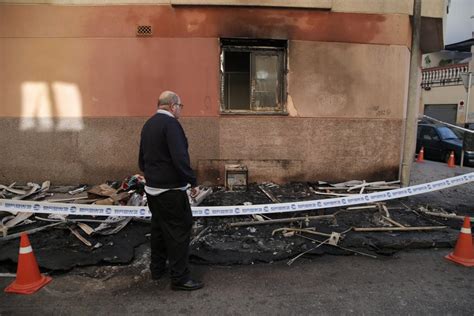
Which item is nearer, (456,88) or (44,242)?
(44,242)

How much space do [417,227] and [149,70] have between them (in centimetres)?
544

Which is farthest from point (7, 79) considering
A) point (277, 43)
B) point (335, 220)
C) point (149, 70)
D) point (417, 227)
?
point (417, 227)

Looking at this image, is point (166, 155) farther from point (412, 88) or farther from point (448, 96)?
point (448, 96)

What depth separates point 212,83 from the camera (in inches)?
275

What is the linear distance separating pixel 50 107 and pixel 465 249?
24.0 ft

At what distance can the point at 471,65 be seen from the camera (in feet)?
62.3

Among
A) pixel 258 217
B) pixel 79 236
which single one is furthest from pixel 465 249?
pixel 79 236

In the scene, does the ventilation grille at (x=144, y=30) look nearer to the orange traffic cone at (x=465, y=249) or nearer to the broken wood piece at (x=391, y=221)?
the broken wood piece at (x=391, y=221)

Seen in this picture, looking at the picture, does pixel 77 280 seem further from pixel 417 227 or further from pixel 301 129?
pixel 301 129

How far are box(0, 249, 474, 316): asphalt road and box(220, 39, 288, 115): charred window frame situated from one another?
12.9ft

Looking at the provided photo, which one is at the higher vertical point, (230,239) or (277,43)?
(277,43)

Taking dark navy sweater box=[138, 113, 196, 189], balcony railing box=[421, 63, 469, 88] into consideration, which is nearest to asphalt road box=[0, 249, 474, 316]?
dark navy sweater box=[138, 113, 196, 189]

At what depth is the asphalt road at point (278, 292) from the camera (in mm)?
3209

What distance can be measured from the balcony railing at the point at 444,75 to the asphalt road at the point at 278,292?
66.3ft
